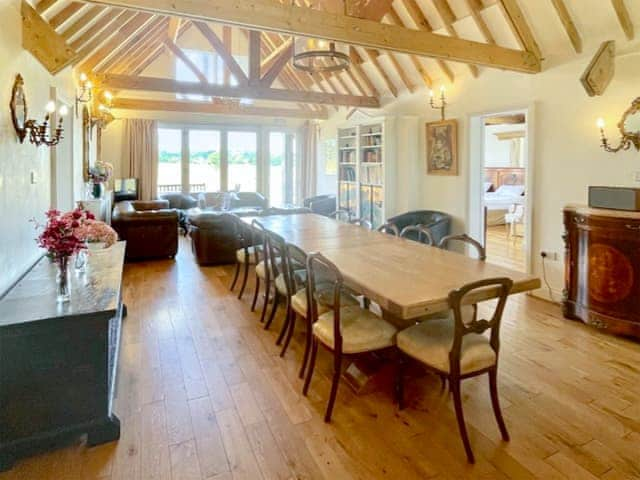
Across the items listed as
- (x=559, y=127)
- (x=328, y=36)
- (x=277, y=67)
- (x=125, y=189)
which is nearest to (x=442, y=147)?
(x=559, y=127)

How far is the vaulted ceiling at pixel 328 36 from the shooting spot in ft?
10.6

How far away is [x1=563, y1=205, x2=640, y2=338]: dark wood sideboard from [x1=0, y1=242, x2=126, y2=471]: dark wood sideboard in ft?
12.4

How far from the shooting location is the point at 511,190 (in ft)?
32.1

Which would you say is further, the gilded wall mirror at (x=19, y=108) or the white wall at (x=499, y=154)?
the white wall at (x=499, y=154)

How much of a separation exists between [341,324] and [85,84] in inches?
213

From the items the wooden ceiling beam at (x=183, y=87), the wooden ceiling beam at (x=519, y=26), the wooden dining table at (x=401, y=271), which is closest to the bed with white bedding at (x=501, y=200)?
the wooden ceiling beam at (x=519, y=26)

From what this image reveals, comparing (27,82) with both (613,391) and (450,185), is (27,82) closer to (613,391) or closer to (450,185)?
(613,391)

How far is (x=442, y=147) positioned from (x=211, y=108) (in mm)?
5567

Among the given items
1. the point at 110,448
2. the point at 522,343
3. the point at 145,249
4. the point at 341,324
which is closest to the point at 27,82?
the point at 110,448

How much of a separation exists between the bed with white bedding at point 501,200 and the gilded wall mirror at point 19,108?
24.1ft

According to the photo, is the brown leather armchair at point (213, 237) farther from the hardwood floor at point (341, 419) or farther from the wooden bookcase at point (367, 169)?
the hardwood floor at point (341, 419)

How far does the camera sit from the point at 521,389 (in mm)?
2740

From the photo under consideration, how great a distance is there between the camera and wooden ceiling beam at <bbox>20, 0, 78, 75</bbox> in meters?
3.11

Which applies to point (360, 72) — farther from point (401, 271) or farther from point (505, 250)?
point (401, 271)
